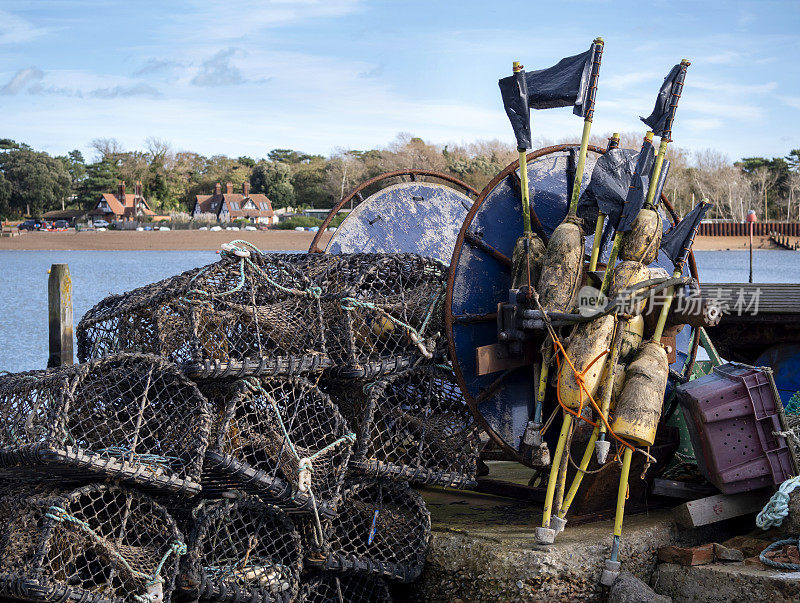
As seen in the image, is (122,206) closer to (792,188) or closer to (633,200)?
(792,188)

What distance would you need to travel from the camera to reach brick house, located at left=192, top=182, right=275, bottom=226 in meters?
87.6

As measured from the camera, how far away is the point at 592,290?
5281 millimetres

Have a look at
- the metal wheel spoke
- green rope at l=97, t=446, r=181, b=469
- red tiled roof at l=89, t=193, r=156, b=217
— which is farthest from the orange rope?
red tiled roof at l=89, t=193, r=156, b=217

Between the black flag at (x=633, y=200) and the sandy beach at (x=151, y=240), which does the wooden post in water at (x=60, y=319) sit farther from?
the sandy beach at (x=151, y=240)

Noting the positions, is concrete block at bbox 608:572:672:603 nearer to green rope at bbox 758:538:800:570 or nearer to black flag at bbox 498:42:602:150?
green rope at bbox 758:538:800:570

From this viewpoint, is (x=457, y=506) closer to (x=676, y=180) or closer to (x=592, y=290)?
(x=592, y=290)

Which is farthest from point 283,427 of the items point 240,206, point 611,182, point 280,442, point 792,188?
point 792,188

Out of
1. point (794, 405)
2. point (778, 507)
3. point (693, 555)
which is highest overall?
point (794, 405)

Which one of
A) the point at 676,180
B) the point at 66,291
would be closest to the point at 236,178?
the point at 676,180

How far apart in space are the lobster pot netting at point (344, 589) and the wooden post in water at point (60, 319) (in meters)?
5.37

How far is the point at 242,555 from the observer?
5.28 meters

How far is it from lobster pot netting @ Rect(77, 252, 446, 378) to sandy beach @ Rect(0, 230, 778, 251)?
55.3 m

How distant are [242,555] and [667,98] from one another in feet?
12.3

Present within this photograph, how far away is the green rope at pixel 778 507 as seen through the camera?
5.05m
